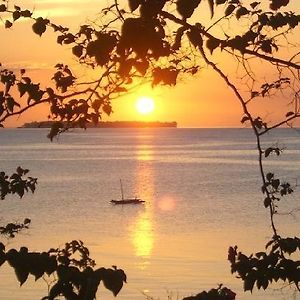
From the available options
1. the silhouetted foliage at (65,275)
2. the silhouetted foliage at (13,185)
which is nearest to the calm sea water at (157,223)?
the silhouetted foliage at (13,185)

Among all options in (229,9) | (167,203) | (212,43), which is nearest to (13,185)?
(229,9)

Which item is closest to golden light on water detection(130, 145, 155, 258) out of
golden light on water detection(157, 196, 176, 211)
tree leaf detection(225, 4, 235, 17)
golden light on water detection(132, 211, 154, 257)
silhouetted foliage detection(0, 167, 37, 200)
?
golden light on water detection(132, 211, 154, 257)

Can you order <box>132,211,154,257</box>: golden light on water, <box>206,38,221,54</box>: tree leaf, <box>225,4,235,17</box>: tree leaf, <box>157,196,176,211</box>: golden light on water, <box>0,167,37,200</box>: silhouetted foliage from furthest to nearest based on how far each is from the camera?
<box>157,196,176,211</box>: golden light on water, <box>132,211,154,257</box>: golden light on water, <box>0,167,37,200</box>: silhouetted foliage, <box>225,4,235,17</box>: tree leaf, <box>206,38,221,54</box>: tree leaf

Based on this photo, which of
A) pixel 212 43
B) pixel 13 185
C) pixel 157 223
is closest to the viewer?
pixel 212 43

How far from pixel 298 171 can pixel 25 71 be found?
10071 centimetres

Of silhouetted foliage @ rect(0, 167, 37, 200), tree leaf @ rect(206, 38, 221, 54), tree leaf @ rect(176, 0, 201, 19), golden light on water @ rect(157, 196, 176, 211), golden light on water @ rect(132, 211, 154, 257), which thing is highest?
golden light on water @ rect(157, 196, 176, 211)

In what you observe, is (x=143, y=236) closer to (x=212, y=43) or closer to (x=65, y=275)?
(x=212, y=43)

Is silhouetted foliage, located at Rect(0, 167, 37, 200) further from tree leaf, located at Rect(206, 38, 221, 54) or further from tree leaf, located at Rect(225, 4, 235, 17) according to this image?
tree leaf, located at Rect(206, 38, 221, 54)

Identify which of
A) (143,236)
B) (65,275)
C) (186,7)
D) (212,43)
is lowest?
(65,275)

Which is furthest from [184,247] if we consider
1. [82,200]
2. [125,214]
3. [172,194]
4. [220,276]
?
[172,194]

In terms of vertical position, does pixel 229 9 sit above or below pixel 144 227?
below

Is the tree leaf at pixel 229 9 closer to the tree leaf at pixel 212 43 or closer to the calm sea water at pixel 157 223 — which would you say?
the tree leaf at pixel 212 43

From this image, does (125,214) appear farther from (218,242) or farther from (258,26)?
(258,26)

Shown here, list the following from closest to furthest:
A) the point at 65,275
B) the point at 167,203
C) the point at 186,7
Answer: the point at 186,7, the point at 65,275, the point at 167,203
